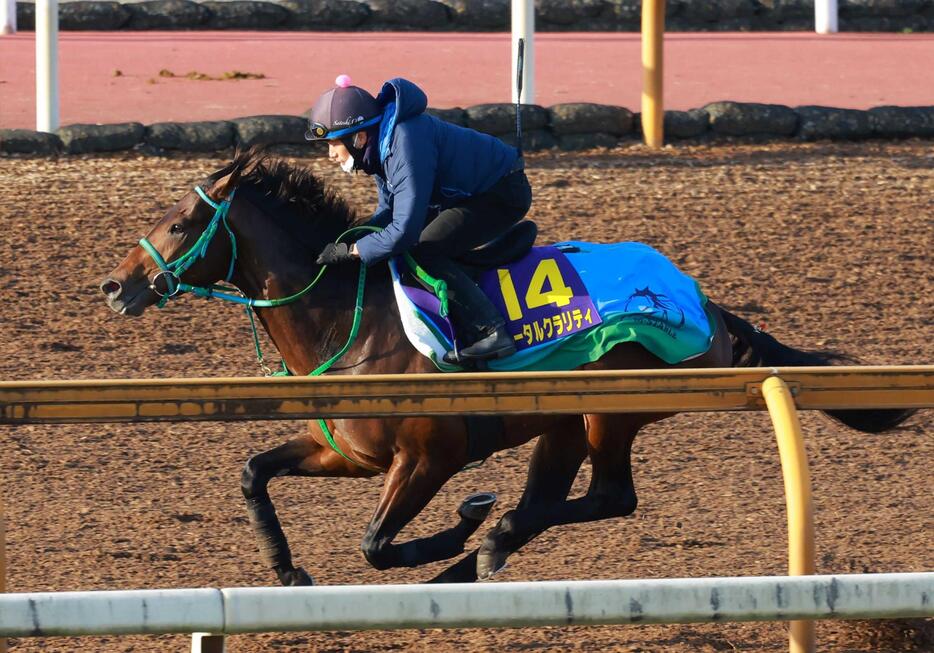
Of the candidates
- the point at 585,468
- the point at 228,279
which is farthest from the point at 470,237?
the point at 585,468

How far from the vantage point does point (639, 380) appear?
3.94 metres

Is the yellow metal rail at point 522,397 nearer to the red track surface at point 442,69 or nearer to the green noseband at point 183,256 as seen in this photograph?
the green noseband at point 183,256

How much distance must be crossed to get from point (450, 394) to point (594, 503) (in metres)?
1.61

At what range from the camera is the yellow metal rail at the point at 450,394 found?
148 inches

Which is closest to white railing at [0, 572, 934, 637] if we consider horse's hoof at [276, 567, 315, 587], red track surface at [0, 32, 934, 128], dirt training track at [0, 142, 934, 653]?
dirt training track at [0, 142, 934, 653]

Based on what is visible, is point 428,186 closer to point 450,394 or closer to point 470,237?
point 470,237

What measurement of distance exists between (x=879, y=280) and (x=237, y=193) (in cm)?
464

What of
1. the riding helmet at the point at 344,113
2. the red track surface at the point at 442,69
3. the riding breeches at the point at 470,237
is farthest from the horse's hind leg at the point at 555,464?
the red track surface at the point at 442,69

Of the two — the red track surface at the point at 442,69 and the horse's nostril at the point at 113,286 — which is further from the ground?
the red track surface at the point at 442,69

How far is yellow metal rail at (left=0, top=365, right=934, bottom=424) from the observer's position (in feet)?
12.3

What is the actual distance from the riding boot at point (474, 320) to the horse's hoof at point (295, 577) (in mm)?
845

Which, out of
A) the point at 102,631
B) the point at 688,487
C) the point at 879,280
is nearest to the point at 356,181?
the point at 879,280

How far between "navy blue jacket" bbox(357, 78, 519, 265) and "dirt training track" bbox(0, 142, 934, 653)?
4.16 ft

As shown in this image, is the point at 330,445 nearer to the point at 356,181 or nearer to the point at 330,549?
the point at 330,549
